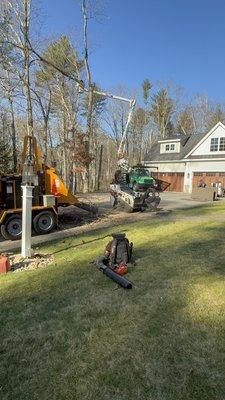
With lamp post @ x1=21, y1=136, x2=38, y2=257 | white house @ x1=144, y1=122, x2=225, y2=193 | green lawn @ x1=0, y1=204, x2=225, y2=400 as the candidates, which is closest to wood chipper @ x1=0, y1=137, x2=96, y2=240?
lamp post @ x1=21, y1=136, x2=38, y2=257

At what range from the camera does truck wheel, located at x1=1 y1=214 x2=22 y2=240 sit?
1269cm

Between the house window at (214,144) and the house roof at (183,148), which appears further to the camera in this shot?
the house roof at (183,148)

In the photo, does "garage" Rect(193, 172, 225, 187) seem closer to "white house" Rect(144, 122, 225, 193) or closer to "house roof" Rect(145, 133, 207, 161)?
"white house" Rect(144, 122, 225, 193)

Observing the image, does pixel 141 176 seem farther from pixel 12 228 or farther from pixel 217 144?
pixel 12 228

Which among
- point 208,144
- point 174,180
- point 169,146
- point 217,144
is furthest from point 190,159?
point 169,146

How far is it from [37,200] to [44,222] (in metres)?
0.88

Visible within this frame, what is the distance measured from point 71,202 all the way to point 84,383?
11542 mm

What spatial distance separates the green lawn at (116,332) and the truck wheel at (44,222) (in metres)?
5.35

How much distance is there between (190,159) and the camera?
3403 cm

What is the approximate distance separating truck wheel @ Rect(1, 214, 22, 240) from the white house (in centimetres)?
2210

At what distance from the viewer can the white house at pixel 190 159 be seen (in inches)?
1252

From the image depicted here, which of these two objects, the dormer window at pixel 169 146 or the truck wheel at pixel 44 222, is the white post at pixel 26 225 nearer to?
the truck wheel at pixel 44 222

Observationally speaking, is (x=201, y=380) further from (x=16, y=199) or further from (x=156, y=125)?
(x=156, y=125)

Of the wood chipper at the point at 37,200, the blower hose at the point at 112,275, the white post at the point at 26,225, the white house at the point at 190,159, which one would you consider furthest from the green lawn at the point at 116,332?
the white house at the point at 190,159
